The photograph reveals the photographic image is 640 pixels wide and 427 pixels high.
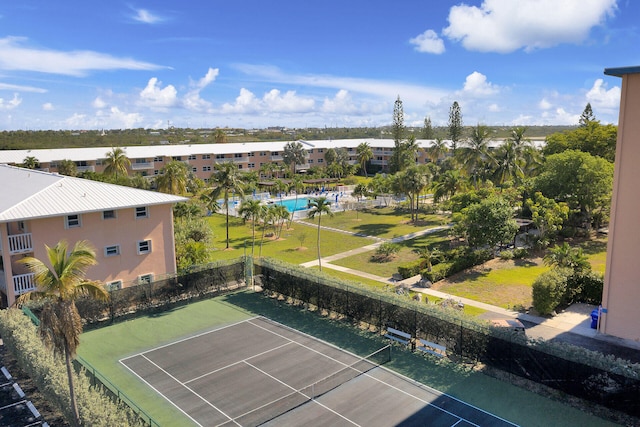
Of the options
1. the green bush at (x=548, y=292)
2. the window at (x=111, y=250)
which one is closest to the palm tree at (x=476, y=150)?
the green bush at (x=548, y=292)

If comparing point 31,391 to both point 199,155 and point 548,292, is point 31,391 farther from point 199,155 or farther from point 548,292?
point 199,155

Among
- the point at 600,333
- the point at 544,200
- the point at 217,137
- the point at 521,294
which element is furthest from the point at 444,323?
the point at 217,137

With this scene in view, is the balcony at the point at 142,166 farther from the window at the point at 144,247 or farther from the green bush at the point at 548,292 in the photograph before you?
the green bush at the point at 548,292

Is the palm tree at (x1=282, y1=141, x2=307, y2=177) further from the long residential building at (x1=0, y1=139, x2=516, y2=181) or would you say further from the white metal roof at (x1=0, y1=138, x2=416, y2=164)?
the white metal roof at (x1=0, y1=138, x2=416, y2=164)

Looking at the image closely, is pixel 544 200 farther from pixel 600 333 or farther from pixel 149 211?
pixel 149 211

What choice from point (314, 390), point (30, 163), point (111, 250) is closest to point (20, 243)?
point (111, 250)

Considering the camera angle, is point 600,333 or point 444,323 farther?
point 600,333
